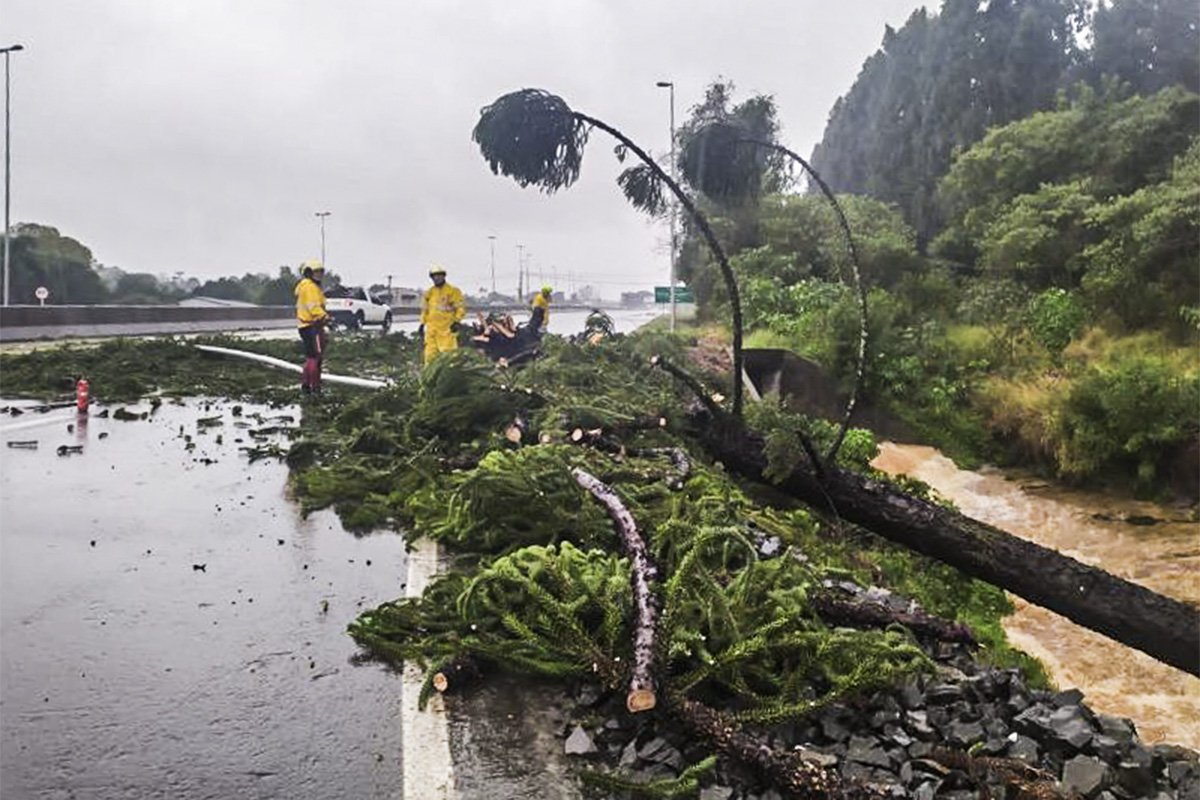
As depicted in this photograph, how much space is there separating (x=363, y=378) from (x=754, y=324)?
1231 centimetres

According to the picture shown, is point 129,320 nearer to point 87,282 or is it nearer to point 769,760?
point 87,282

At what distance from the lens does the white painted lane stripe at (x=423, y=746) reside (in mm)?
3117

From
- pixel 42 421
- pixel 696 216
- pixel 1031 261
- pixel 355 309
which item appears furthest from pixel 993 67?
pixel 42 421

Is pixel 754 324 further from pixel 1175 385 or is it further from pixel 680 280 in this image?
pixel 1175 385

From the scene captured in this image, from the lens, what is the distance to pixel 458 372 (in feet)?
30.3

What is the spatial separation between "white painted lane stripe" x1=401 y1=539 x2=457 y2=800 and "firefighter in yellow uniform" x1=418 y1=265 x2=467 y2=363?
9.50 m

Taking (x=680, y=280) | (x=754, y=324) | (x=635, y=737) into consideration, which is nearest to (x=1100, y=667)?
(x=635, y=737)

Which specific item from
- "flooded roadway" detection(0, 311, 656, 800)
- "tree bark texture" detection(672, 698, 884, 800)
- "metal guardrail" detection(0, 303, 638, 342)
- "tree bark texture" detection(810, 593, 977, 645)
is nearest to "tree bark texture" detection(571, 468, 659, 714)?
"tree bark texture" detection(672, 698, 884, 800)

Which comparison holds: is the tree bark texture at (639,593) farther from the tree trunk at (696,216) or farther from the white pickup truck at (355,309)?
the white pickup truck at (355,309)

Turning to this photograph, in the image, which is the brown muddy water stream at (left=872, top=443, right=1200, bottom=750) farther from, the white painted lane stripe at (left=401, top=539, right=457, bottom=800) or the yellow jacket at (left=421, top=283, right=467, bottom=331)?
the yellow jacket at (left=421, top=283, right=467, bottom=331)

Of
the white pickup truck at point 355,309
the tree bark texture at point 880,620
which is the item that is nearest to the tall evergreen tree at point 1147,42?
the white pickup truck at point 355,309

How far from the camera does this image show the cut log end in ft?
10.8

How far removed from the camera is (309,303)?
39.5 feet

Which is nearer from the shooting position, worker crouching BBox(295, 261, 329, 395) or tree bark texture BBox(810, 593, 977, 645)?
tree bark texture BBox(810, 593, 977, 645)
